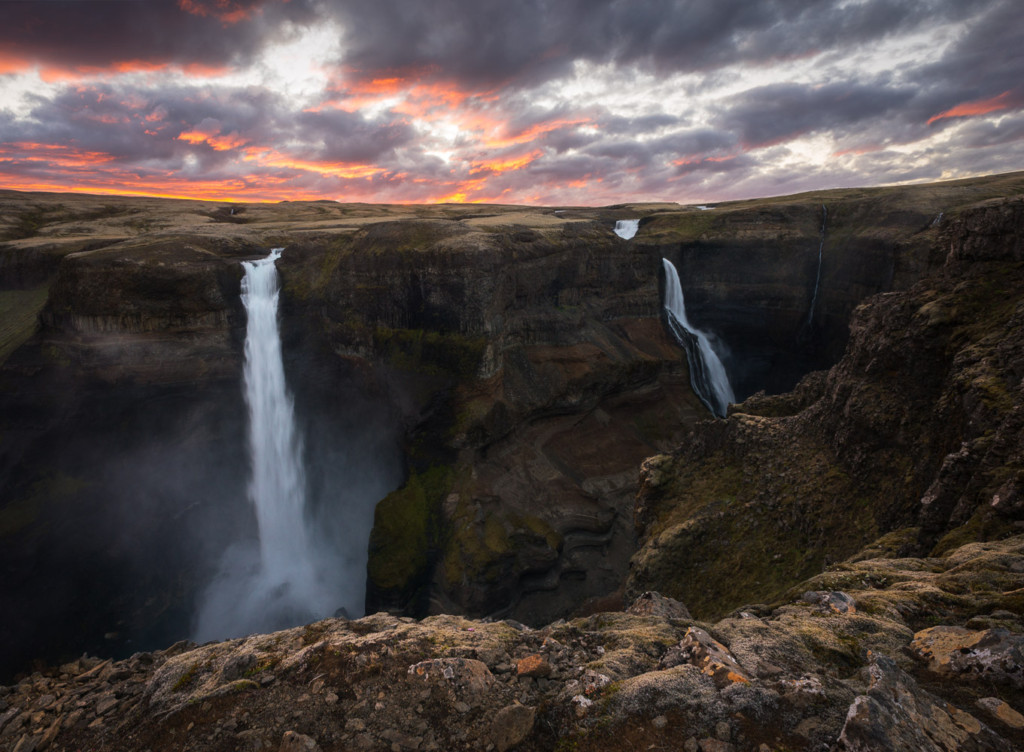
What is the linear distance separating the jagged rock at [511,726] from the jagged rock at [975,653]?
529cm

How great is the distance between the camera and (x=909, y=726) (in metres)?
5.22

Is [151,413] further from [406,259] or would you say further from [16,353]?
[406,259]

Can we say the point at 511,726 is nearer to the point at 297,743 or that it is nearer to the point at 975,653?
the point at 297,743

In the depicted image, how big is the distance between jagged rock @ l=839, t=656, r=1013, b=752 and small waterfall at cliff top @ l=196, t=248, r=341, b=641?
38023 mm

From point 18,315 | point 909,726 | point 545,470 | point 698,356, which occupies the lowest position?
point 545,470

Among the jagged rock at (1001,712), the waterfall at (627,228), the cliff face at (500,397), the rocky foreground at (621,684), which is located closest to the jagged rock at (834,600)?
the rocky foreground at (621,684)

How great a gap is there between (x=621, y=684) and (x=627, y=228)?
7487cm

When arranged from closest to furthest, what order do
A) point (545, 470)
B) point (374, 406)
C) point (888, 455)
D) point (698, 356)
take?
point (888, 455) < point (545, 470) < point (374, 406) < point (698, 356)

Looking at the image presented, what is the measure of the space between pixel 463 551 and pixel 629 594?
54.6 ft

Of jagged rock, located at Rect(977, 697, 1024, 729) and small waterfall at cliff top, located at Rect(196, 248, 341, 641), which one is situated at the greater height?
jagged rock, located at Rect(977, 697, 1024, 729)

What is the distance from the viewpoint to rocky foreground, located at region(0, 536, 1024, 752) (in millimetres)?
5938

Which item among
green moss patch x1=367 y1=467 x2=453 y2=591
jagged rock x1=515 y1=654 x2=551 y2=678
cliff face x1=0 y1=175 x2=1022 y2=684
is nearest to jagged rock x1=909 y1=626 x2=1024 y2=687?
jagged rock x1=515 y1=654 x2=551 y2=678

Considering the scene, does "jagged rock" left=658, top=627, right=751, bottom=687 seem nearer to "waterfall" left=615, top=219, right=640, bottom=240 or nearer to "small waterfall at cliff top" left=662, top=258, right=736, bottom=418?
"small waterfall at cliff top" left=662, top=258, right=736, bottom=418

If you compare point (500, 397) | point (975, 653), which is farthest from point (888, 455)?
point (500, 397)
